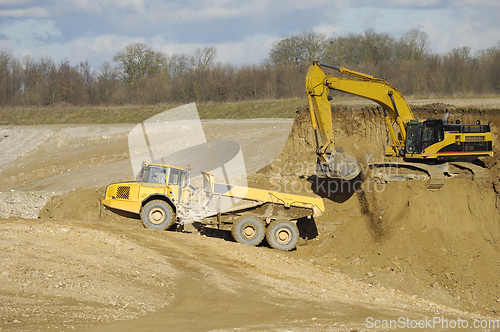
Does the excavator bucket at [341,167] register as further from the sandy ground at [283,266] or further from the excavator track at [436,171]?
the sandy ground at [283,266]

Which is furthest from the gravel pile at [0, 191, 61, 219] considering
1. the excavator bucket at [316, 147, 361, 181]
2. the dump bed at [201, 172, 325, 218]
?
the excavator bucket at [316, 147, 361, 181]

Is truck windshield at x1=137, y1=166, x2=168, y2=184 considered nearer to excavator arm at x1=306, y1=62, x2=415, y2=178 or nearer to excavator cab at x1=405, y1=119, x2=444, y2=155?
excavator arm at x1=306, y1=62, x2=415, y2=178

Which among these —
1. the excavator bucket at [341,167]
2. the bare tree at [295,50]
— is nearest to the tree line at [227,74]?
the bare tree at [295,50]

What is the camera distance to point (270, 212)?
1209 cm

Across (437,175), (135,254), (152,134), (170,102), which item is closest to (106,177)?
(152,134)

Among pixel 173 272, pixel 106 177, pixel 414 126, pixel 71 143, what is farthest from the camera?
pixel 71 143

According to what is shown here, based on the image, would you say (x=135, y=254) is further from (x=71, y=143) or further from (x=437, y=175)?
(x=71, y=143)

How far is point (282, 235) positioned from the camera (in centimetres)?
1203

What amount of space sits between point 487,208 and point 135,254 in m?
9.44

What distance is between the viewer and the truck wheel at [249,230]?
11.9m

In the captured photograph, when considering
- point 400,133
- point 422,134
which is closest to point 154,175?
point 400,133

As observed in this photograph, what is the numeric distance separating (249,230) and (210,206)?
128 centimetres

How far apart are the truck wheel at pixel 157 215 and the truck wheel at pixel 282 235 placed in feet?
9.08

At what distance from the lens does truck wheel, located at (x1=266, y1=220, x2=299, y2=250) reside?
12.0m
